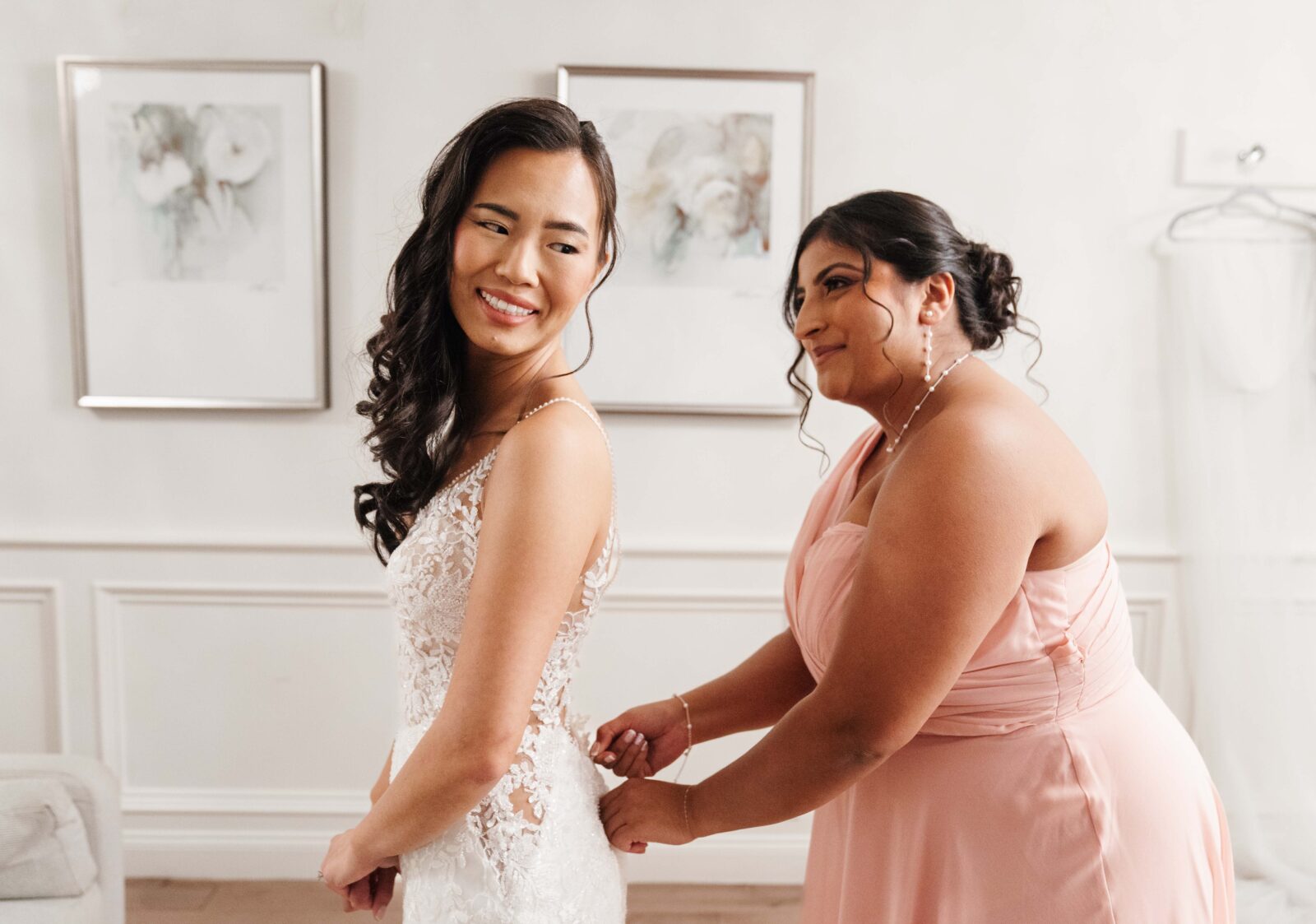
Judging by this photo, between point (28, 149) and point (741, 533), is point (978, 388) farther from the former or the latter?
point (28, 149)

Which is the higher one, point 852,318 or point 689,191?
point 689,191

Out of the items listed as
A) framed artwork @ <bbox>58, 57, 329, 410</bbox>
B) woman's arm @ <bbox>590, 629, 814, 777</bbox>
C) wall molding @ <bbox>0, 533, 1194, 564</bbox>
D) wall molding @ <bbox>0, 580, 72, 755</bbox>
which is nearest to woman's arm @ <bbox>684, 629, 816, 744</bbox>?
woman's arm @ <bbox>590, 629, 814, 777</bbox>

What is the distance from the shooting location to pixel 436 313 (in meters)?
1.22

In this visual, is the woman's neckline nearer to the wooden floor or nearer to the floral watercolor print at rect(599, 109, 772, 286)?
the floral watercolor print at rect(599, 109, 772, 286)

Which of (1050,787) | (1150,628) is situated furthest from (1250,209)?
(1050,787)

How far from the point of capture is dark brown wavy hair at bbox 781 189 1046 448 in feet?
3.84

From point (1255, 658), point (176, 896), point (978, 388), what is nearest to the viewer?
point (978, 388)

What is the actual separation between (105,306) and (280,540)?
0.77 m

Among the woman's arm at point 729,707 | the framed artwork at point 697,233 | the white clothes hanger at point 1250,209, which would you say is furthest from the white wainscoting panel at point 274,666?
the woman's arm at point 729,707

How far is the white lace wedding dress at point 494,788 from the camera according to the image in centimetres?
112

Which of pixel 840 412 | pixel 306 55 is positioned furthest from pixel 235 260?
pixel 840 412

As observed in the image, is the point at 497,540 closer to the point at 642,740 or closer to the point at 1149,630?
the point at 642,740

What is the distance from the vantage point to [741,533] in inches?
104

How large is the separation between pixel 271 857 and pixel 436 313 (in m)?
2.17
